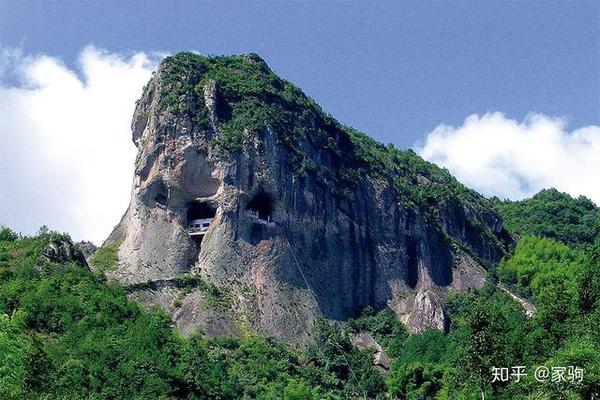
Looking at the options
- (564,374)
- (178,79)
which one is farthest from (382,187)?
(564,374)

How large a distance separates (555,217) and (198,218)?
49597 mm

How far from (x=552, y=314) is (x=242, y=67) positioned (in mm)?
41319

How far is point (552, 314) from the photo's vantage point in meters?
56.0

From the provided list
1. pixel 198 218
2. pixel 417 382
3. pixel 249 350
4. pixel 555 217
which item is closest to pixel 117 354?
pixel 249 350

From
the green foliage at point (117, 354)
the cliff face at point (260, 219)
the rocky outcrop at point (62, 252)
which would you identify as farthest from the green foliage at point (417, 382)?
the rocky outcrop at point (62, 252)

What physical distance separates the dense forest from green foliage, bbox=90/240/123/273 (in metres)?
8.31

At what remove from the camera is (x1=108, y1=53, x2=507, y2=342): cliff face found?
3059 inches

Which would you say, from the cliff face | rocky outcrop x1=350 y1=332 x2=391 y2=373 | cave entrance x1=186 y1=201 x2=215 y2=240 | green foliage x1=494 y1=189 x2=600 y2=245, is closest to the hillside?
rocky outcrop x1=350 y1=332 x2=391 y2=373

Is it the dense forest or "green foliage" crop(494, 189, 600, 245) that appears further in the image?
"green foliage" crop(494, 189, 600, 245)

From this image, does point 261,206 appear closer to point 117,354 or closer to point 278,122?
point 278,122

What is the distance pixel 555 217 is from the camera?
118 m

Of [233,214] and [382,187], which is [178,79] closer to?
[233,214]

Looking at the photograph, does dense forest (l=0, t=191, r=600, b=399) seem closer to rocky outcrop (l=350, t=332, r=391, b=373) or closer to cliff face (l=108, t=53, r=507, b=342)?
rocky outcrop (l=350, t=332, r=391, b=373)

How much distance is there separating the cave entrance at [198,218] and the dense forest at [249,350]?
9.76 m
